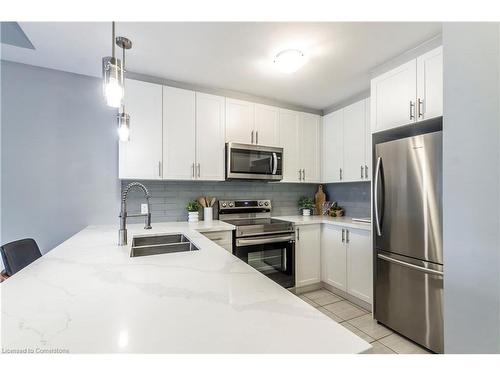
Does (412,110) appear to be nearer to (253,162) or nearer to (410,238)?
(410,238)

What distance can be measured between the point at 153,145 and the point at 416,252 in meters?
2.52

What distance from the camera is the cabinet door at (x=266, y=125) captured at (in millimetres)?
2898

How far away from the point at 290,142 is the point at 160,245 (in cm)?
216

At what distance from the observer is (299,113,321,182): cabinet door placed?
10.5 ft

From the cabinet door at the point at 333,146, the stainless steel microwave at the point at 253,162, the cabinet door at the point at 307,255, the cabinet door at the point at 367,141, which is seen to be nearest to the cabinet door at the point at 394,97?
the cabinet door at the point at 367,141

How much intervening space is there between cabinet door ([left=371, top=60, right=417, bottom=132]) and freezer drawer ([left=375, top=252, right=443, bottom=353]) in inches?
46.5

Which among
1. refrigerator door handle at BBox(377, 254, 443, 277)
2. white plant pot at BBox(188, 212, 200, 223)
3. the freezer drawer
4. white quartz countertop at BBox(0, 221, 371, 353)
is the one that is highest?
white plant pot at BBox(188, 212, 200, 223)

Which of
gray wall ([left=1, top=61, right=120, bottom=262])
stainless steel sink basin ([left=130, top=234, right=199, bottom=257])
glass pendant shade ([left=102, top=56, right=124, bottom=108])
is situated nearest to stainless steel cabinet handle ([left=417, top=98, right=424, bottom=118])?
stainless steel sink basin ([left=130, top=234, right=199, bottom=257])

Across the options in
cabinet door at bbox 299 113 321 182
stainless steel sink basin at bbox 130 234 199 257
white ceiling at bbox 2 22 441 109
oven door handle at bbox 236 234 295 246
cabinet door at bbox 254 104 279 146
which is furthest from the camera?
cabinet door at bbox 299 113 321 182

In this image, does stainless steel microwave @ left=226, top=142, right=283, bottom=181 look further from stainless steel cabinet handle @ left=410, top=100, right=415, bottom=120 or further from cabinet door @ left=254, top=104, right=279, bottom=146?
stainless steel cabinet handle @ left=410, top=100, right=415, bottom=120

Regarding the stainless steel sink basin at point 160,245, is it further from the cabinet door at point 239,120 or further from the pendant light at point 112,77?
the cabinet door at point 239,120

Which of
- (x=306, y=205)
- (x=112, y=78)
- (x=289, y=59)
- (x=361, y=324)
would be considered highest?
(x=289, y=59)

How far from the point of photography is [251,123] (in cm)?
286

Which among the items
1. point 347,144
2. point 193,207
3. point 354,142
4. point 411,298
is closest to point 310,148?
point 347,144
